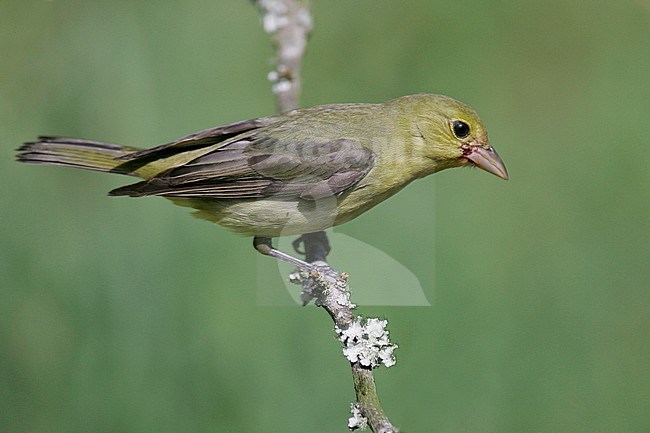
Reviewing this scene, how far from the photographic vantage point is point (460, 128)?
3.75 meters

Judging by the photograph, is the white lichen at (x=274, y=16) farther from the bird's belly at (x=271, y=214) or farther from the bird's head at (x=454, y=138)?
the bird's belly at (x=271, y=214)

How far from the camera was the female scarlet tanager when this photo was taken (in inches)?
143

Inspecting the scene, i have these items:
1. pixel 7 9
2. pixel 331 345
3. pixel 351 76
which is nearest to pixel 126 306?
pixel 331 345

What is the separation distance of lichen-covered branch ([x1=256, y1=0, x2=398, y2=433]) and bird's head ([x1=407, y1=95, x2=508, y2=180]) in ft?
2.17

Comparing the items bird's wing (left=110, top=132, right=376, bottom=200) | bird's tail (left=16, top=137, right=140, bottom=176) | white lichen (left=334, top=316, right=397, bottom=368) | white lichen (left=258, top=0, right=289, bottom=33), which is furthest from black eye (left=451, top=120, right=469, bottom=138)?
bird's tail (left=16, top=137, right=140, bottom=176)

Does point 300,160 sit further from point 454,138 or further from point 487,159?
point 487,159

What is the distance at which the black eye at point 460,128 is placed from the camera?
3.75 meters

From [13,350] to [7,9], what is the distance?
306 cm

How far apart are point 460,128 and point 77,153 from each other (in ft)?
5.81

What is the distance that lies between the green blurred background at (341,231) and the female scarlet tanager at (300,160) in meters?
0.46

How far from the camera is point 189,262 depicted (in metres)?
4.10

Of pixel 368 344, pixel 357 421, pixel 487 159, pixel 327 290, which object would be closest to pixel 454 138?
pixel 487 159

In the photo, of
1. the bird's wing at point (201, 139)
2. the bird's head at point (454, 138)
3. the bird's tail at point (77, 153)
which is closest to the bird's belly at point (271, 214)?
the bird's wing at point (201, 139)

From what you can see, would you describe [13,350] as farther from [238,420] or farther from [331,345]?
[331,345]
